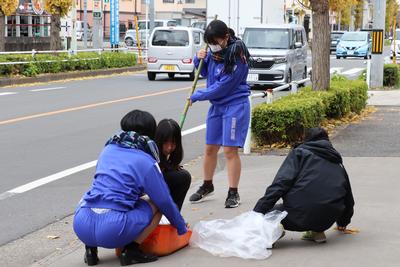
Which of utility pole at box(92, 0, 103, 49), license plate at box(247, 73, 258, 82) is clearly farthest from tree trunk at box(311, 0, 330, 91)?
utility pole at box(92, 0, 103, 49)

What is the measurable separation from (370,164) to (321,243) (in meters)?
3.75

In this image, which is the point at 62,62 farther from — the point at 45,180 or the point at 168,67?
the point at 45,180

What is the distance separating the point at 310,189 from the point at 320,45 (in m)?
8.32

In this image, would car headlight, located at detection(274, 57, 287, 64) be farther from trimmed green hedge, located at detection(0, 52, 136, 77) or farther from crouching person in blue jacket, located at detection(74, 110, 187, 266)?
crouching person in blue jacket, located at detection(74, 110, 187, 266)

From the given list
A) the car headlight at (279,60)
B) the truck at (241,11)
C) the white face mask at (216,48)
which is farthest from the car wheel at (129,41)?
the white face mask at (216,48)

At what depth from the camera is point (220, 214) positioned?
21.1ft

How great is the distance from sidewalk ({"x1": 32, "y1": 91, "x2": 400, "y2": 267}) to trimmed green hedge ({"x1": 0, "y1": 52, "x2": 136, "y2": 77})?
47.8 ft

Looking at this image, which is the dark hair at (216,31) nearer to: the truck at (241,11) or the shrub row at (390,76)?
the shrub row at (390,76)

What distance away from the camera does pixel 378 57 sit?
64.7 feet

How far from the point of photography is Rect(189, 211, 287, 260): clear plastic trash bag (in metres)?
5.10

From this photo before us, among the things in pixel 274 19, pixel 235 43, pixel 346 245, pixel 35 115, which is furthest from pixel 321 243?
pixel 274 19

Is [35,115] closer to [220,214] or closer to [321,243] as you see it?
[220,214]

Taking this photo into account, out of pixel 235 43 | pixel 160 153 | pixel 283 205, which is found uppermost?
pixel 235 43

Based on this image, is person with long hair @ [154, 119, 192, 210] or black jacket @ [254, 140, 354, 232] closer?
black jacket @ [254, 140, 354, 232]
